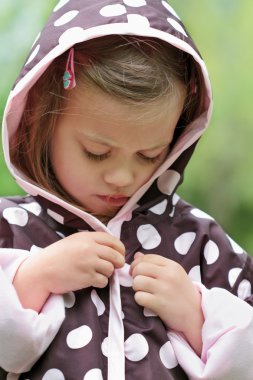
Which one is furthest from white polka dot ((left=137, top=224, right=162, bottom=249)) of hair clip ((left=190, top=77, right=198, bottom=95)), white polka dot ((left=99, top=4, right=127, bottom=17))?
white polka dot ((left=99, top=4, right=127, bottom=17))

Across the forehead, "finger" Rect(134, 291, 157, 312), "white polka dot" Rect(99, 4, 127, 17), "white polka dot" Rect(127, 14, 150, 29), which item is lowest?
"finger" Rect(134, 291, 157, 312)

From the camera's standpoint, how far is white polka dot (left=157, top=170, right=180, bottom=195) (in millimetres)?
1185

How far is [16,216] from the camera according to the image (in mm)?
1079

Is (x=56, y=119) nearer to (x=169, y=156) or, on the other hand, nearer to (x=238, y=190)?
(x=169, y=156)

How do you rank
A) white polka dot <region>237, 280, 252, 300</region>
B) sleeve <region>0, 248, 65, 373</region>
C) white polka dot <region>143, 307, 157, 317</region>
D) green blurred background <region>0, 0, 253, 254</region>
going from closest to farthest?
sleeve <region>0, 248, 65, 373</region> < white polka dot <region>143, 307, 157, 317</region> < white polka dot <region>237, 280, 252, 300</region> < green blurred background <region>0, 0, 253, 254</region>

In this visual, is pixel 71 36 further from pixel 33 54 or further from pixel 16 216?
pixel 16 216

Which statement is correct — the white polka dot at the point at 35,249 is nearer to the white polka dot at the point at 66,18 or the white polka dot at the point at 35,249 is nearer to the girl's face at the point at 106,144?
the girl's face at the point at 106,144

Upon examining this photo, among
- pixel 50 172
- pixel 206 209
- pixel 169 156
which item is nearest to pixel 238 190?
pixel 206 209

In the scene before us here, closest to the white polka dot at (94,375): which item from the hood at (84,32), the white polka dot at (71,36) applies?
the hood at (84,32)

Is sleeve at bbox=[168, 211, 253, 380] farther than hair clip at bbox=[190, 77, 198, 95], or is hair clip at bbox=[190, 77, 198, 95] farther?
hair clip at bbox=[190, 77, 198, 95]

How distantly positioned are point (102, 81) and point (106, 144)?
0.09 meters

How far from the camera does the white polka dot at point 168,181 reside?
1.18 m

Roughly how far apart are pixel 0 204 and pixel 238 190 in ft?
2.65

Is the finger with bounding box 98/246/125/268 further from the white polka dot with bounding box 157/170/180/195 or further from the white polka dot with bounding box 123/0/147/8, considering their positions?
the white polka dot with bounding box 123/0/147/8
